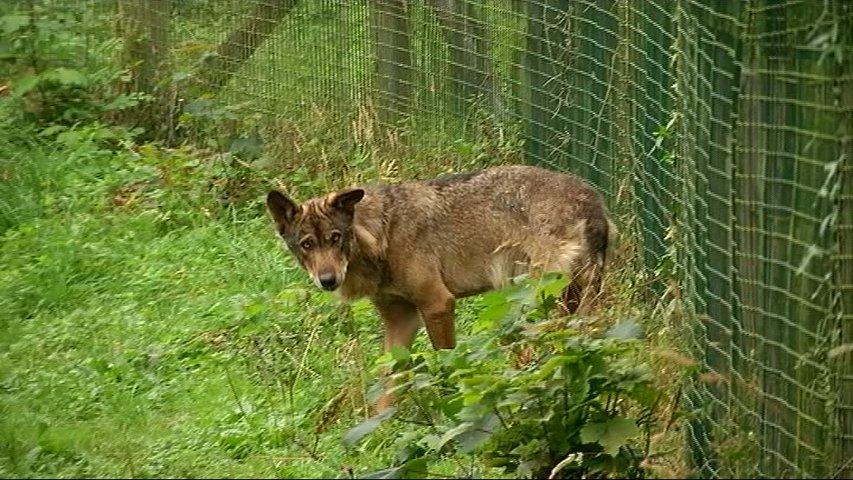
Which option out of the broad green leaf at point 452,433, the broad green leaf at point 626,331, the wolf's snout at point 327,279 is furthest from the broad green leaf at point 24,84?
the broad green leaf at point 626,331

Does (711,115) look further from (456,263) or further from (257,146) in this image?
(257,146)

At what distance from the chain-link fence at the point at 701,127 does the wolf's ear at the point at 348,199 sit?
5.17 ft

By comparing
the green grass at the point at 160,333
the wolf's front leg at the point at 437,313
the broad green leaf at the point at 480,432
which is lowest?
the green grass at the point at 160,333

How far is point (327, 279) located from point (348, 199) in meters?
0.47

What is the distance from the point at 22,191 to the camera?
12484 millimetres

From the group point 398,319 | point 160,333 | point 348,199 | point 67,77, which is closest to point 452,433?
point 348,199

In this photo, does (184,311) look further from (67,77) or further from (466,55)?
(67,77)

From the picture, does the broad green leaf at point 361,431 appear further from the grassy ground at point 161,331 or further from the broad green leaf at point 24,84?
the broad green leaf at point 24,84

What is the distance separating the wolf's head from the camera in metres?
8.71

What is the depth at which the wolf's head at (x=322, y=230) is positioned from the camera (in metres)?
8.71

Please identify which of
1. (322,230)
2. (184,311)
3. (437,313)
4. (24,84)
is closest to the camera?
(322,230)

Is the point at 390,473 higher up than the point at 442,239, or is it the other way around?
the point at 390,473

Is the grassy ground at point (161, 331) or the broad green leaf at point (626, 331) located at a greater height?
the broad green leaf at point (626, 331)

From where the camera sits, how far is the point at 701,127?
6.42 metres
